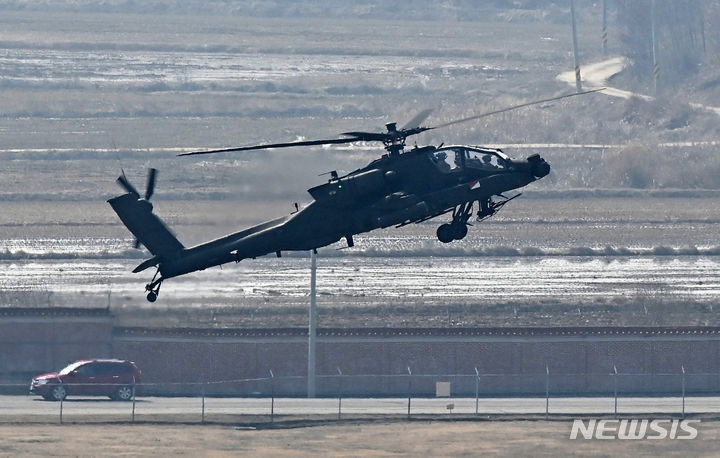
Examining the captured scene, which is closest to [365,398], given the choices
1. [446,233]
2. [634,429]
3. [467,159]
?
[634,429]

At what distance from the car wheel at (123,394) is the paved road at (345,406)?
0.41 meters

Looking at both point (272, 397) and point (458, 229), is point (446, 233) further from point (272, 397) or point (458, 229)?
point (272, 397)

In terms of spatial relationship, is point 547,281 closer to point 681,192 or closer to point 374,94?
point 681,192

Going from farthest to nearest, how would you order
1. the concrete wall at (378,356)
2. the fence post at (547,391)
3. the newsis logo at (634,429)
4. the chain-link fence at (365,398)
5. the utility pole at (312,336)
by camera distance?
the concrete wall at (378,356) < the utility pole at (312,336) < the chain-link fence at (365,398) < the fence post at (547,391) < the newsis logo at (634,429)

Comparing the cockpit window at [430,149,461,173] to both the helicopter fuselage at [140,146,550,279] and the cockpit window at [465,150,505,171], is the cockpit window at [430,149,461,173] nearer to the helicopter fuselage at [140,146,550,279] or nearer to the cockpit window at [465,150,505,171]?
the helicopter fuselage at [140,146,550,279]

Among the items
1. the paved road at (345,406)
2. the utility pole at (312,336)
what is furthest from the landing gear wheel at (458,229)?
the utility pole at (312,336)

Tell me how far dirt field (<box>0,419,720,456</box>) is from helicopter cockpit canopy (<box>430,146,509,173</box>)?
12.0m

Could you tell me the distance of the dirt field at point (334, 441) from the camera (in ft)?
187

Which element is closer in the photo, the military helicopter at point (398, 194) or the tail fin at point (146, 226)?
the military helicopter at point (398, 194)

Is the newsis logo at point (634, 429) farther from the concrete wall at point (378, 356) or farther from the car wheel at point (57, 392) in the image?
the car wheel at point (57, 392)

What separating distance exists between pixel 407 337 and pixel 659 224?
34.3 meters

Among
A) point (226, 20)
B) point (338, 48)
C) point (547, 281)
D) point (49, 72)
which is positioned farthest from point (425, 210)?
point (226, 20)

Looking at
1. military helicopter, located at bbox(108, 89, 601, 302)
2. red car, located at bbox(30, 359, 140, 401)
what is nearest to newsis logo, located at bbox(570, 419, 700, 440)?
military helicopter, located at bbox(108, 89, 601, 302)

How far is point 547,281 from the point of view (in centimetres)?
8431
